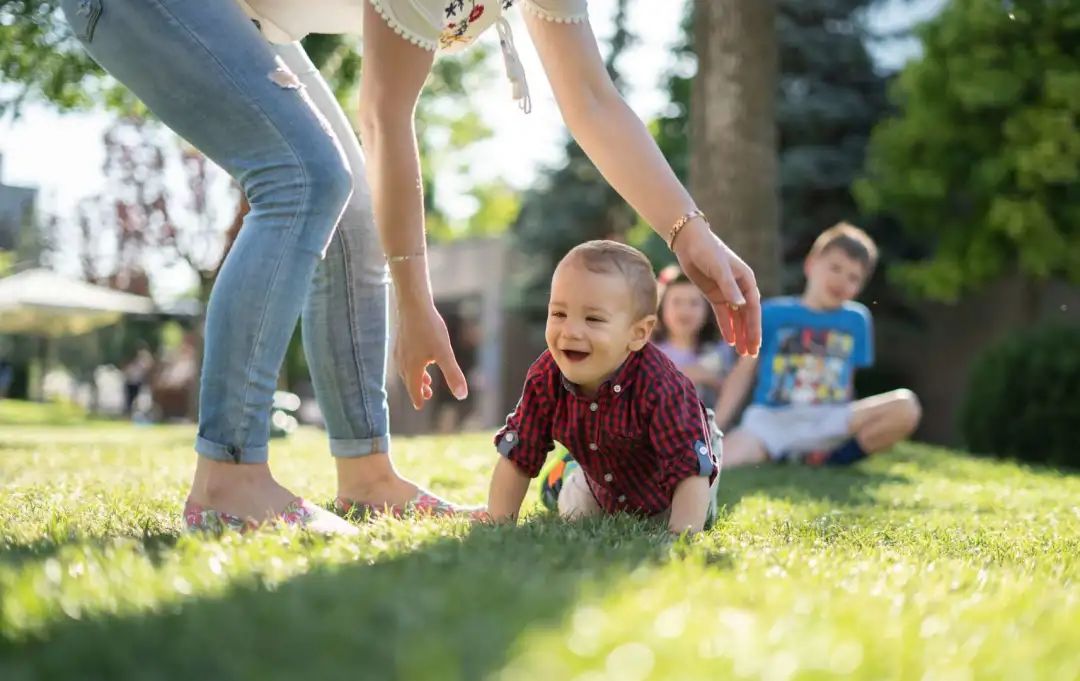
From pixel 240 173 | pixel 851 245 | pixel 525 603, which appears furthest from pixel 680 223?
pixel 851 245

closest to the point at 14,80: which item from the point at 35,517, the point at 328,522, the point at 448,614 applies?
the point at 35,517

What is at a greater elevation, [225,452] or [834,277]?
[834,277]

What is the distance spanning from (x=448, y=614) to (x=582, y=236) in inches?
685

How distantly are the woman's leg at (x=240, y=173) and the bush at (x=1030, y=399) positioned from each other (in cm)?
729

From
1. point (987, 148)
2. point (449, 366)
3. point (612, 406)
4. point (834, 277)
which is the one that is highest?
point (987, 148)

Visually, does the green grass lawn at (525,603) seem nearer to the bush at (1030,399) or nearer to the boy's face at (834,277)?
the boy's face at (834,277)

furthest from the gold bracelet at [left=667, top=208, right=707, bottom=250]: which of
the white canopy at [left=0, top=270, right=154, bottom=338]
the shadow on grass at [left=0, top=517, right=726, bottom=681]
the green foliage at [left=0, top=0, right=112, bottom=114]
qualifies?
the white canopy at [left=0, top=270, right=154, bottom=338]

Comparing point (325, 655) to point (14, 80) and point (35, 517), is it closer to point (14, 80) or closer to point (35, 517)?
point (35, 517)

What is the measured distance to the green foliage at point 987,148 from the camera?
13.7m

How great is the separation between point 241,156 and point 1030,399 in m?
7.59

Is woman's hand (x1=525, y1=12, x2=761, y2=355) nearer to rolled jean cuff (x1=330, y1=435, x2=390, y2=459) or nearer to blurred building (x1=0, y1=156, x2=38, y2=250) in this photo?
rolled jean cuff (x1=330, y1=435, x2=390, y2=459)

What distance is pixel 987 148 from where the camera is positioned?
1448cm

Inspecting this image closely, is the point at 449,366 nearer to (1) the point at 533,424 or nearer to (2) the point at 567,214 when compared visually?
(1) the point at 533,424

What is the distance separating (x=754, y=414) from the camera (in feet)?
22.4
